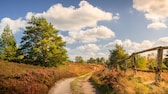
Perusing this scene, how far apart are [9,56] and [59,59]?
43.3ft

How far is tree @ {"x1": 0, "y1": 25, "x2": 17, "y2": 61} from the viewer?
210 ft

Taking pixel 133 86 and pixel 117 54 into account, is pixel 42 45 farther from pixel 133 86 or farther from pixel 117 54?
pixel 133 86

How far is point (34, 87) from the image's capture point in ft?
48.8

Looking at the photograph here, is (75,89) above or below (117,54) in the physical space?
below

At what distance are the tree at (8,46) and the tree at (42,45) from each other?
3.58m

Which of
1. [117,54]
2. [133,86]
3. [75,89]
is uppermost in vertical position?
[117,54]

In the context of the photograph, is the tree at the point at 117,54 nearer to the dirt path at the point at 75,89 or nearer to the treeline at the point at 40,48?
the treeline at the point at 40,48

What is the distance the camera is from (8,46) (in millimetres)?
67250

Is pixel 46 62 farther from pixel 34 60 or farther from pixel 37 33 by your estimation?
pixel 37 33

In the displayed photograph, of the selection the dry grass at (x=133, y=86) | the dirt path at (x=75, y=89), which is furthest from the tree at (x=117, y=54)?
the dry grass at (x=133, y=86)

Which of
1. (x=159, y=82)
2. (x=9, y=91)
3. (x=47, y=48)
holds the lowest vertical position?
(x=9, y=91)

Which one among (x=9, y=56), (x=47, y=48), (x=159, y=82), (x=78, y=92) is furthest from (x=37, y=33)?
(x=159, y=82)

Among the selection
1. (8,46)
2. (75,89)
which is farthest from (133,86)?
(8,46)

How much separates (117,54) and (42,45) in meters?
15.9
